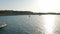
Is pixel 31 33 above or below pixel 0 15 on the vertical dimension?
above

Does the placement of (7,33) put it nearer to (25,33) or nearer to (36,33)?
(25,33)

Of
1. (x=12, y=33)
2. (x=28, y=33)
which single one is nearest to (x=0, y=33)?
(x=12, y=33)

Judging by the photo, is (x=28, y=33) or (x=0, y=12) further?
(x=0, y=12)

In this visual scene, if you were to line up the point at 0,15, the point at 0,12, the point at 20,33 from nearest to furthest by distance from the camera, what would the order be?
1. the point at 20,33
2. the point at 0,12
3. the point at 0,15

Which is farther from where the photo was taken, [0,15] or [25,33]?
[0,15]

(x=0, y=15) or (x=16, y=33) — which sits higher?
(x=16, y=33)

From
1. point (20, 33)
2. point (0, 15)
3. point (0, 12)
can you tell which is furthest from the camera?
point (0, 15)

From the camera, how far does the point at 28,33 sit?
1352 cm

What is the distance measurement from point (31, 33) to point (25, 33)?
27.0 inches

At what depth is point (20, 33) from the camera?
13.3 meters

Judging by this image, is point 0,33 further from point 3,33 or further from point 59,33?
point 59,33

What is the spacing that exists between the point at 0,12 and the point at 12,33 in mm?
16377

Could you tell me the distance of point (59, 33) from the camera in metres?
13.5

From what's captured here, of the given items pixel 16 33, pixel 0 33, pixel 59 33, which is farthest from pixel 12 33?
pixel 59 33
